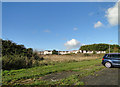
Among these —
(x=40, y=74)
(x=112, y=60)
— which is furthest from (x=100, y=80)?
(x=112, y=60)

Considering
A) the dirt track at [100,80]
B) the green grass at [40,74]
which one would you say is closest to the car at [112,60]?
the green grass at [40,74]

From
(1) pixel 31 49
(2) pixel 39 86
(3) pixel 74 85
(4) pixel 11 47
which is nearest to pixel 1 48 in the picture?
(4) pixel 11 47

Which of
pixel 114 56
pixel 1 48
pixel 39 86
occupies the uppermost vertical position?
pixel 1 48

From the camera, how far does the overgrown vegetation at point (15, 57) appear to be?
11835 millimetres

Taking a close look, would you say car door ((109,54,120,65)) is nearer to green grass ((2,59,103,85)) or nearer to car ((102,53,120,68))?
car ((102,53,120,68))

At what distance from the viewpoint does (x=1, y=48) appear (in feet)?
45.2

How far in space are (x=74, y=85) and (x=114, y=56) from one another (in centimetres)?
779

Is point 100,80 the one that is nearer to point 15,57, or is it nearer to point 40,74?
point 40,74

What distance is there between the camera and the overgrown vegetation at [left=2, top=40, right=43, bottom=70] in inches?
466

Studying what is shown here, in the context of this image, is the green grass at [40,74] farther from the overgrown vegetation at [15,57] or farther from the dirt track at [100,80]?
the overgrown vegetation at [15,57]

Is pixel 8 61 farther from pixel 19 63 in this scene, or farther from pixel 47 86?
pixel 47 86

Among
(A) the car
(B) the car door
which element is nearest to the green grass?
(A) the car

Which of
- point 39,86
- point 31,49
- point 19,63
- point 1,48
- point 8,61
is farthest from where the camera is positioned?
point 31,49

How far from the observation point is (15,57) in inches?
501
